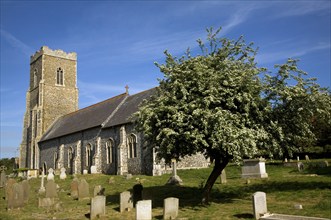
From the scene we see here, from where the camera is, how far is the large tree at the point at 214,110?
11.6 metres

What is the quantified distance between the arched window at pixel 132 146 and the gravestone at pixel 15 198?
14.5 meters

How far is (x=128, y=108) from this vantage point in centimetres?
3173

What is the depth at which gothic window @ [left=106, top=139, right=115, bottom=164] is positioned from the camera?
31062 mm

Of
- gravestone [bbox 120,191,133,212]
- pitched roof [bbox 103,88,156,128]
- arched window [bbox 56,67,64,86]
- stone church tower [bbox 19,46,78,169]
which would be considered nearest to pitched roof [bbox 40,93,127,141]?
pitched roof [bbox 103,88,156,128]

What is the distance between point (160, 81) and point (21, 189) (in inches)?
326

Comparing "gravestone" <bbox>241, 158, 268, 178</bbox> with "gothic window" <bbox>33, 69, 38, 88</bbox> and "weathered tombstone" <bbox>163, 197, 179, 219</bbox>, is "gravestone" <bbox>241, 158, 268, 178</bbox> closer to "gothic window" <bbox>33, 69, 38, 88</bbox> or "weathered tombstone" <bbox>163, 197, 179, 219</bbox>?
"weathered tombstone" <bbox>163, 197, 179, 219</bbox>

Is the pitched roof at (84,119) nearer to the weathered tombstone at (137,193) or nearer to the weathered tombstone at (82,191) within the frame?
the weathered tombstone at (82,191)

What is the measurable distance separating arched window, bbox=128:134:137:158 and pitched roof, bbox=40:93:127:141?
17.4 ft

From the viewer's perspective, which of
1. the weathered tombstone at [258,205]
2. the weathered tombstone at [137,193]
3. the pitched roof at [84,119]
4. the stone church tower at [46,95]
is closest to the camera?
the weathered tombstone at [258,205]

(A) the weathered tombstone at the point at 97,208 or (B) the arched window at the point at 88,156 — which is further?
(B) the arched window at the point at 88,156

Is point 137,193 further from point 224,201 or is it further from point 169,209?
point 224,201

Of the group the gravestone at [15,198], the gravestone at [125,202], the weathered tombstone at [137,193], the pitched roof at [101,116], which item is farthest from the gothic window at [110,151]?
the gravestone at [125,202]

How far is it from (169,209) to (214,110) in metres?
4.10

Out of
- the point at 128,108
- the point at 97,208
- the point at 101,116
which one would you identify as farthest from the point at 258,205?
the point at 101,116
